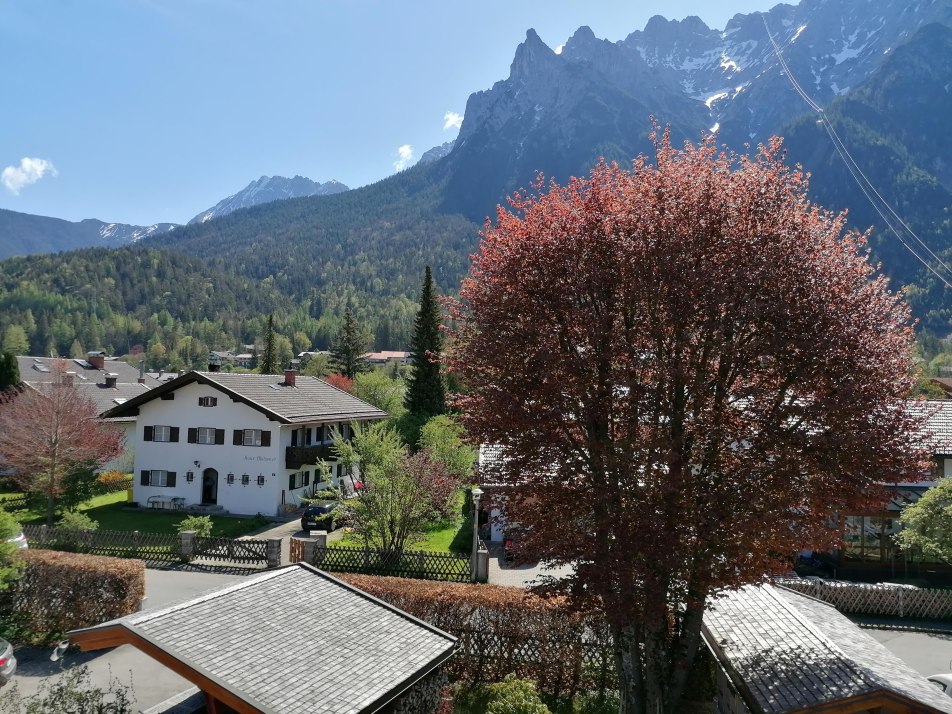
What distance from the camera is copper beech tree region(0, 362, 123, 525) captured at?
3278cm

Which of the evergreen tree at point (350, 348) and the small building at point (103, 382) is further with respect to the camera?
the evergreen tree at point (350, 348)

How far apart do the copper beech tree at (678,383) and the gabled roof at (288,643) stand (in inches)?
107

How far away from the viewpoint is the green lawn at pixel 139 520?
32.9 meters

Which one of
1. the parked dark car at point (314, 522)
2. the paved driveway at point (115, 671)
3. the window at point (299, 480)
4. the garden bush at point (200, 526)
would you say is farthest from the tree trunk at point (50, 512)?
the paved driveway at point (115, 671)

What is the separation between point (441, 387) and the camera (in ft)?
188

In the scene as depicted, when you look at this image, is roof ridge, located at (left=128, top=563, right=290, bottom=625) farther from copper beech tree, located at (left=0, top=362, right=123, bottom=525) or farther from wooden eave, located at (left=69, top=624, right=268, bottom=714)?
copper beech tree, located at (left=0, top=362, right=123, bottom=525)

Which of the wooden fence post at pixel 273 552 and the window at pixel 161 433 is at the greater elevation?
the window at pixel 161 433

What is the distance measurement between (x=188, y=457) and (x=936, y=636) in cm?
3618

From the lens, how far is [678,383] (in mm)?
10531

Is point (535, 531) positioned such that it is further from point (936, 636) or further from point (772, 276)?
point (936, 636)

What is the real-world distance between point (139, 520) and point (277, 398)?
9788 millimetres

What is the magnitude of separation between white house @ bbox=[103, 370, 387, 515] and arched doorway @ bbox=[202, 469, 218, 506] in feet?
0.18

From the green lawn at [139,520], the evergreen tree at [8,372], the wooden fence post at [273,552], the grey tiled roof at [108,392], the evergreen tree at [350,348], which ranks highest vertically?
the evergreen tree at [350,348]

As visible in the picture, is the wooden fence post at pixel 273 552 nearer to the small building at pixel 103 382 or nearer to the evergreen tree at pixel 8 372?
the small building at pixel 103 382
